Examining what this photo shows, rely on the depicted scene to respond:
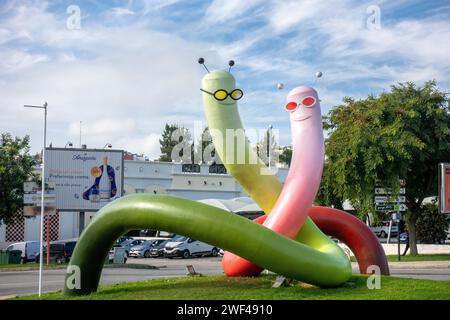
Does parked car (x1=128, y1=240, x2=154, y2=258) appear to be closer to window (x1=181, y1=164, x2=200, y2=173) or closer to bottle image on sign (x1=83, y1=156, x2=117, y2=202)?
window (x1=181, y1=164, x2=200, y2=173)

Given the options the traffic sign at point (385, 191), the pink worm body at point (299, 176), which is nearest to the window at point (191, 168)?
the traffic sign at point (385, 191)

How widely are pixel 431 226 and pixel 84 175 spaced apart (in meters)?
21.9

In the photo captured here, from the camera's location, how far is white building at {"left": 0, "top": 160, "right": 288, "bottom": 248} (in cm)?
4912

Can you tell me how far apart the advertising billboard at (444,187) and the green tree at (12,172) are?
63.6 ft

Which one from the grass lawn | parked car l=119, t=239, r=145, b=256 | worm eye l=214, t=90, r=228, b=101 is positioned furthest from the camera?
parked car l=119, t=239, r=145, b=256

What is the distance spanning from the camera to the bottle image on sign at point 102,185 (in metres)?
36.5

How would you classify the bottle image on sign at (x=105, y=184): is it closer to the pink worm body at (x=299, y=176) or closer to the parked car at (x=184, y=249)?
the parked car at (x=184, y=249)

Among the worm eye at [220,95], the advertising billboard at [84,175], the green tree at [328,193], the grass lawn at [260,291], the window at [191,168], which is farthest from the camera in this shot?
the window at [191,168]

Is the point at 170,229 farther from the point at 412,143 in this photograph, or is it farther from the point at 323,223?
the point at 412,143

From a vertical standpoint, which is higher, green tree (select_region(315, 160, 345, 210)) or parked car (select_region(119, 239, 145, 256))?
green tree (select_region(315, 160, 345, 210))

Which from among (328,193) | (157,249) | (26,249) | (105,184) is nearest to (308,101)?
(328,193)

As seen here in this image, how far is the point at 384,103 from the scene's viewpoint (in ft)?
109

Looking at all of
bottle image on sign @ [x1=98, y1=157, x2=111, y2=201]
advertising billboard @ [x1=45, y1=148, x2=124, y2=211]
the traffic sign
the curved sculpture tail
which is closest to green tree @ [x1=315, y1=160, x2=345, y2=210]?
the traffic sign
